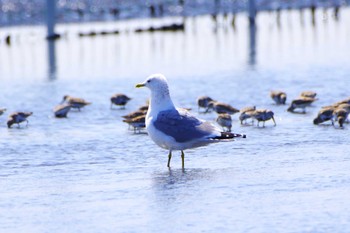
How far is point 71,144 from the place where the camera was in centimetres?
1628

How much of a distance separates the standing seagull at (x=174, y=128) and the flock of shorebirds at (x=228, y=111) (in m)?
3.18

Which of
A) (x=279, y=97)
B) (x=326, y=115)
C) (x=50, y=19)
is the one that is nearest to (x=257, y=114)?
(x=326, y=115)

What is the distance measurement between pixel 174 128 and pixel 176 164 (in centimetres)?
71

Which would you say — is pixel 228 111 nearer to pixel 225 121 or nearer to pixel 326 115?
pixel 225 121

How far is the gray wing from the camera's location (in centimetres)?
1351

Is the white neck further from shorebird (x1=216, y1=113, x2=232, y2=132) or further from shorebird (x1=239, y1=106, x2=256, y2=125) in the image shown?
shorebird (x1=239, y1=106, x2=256, y2=125)

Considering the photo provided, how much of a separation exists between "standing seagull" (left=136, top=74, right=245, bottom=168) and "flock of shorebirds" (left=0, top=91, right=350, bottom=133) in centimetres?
318

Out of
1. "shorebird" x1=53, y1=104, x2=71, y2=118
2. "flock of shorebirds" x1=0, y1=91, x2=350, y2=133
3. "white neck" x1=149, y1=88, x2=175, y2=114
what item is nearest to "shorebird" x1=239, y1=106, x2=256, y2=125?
"flock of shorebirds" x1=0, y1=91, x2=350, y2=133

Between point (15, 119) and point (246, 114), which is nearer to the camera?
point (246, 114)

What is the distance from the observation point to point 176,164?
14039mm

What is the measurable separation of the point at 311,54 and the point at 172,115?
19651 mm

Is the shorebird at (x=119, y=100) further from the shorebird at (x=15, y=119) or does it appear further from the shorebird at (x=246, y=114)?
the shorebird at (x=246, y=114)

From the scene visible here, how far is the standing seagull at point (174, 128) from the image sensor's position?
13516 mm

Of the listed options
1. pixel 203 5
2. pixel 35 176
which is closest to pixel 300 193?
pixel 35 176
